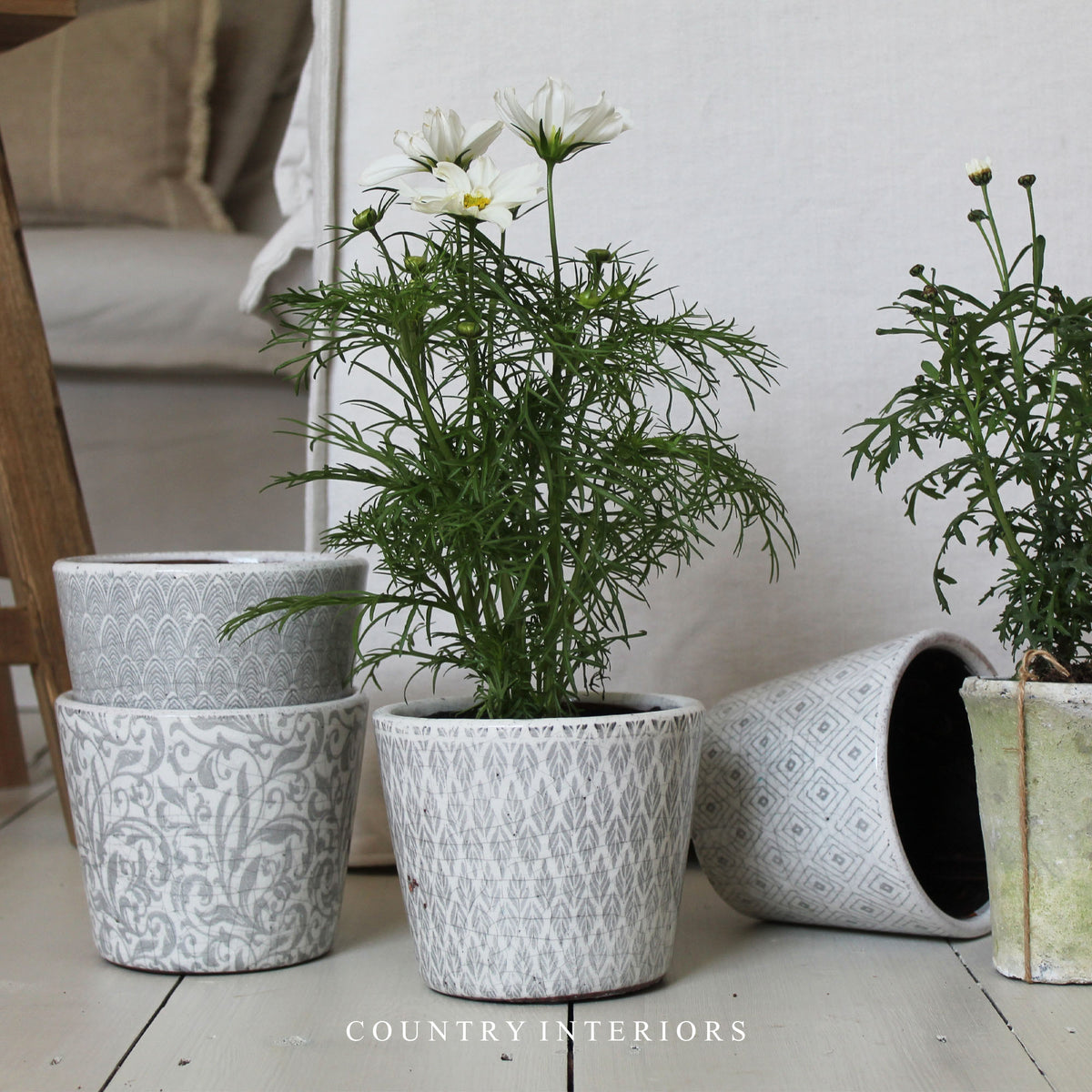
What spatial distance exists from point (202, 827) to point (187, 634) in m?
0.11

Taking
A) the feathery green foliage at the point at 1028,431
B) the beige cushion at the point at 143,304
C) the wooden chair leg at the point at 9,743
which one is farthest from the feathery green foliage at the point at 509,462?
the beige cushion at the point at 143,304

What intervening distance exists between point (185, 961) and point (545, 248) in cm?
58

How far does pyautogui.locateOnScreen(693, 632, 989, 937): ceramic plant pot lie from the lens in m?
0.78

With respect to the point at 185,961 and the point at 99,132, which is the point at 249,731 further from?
the point at 99,132

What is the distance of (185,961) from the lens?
742mm

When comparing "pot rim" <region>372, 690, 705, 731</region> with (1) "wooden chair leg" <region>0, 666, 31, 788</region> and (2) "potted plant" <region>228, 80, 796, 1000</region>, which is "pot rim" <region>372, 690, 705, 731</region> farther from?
(1) "wooden chair leg" <region>0, 666, 31, 788</region>

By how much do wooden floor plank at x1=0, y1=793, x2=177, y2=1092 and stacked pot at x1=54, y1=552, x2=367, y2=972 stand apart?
1.2 inches

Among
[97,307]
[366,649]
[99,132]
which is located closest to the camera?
[366,649]

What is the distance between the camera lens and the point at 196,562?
0.81 m

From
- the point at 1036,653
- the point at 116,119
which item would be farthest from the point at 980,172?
the point at 116,119

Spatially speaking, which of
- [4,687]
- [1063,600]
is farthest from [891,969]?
[4,687]

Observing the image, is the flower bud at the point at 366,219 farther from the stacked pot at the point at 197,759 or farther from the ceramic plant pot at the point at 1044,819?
the ceramic plant pot at the point at 1044,819

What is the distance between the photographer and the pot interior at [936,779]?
87 centimetres

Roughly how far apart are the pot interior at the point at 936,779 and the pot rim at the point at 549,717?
0.65 ft
